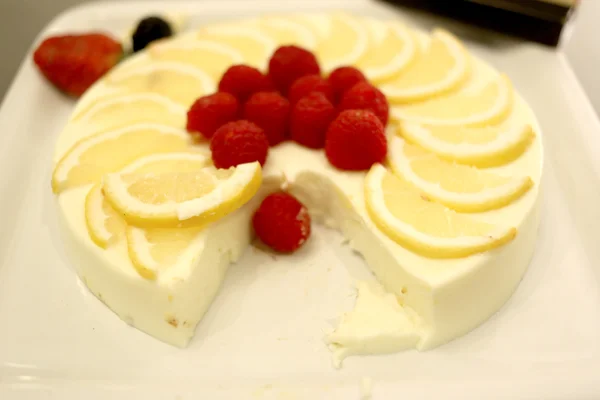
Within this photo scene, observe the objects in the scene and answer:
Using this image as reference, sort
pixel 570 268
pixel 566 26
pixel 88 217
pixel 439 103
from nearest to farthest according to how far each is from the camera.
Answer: pixel 88 217 < pixel 570 268 < pixel 439 103 < pixel 566 26

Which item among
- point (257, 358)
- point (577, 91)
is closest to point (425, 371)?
point (257, 358)

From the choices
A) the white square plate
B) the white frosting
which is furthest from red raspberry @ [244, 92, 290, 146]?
the white frosting

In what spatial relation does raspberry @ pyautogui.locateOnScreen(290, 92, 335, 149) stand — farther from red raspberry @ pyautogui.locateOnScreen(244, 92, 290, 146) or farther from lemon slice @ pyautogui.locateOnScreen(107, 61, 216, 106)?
lemon slice @ pyautogui.locateOnScreen(107, 61, 216, 106)

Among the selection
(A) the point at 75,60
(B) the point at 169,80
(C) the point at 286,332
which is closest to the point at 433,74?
(B) the point at 169,80

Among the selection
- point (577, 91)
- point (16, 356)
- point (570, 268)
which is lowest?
point (16, 356)

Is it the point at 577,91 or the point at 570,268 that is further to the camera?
the point at 577,91

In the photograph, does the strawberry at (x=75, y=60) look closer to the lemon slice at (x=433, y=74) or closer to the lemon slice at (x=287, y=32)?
the lemon slice at (x=287, y=32)

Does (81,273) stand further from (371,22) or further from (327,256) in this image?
(371,22)

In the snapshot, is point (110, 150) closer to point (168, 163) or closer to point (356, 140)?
point (168, 163)

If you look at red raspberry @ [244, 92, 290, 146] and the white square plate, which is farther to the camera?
red raspberry @ [244, 92, 290, 146]
